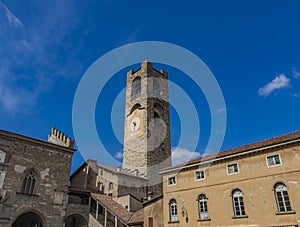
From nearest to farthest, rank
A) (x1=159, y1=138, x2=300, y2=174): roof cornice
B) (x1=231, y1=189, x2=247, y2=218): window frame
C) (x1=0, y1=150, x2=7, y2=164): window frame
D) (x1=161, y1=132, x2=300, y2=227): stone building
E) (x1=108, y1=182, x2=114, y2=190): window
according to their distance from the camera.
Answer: (x1=161, y1=132, x2=300, y2=227): stone building, (x1=159, y1=138, x2=300, y2=174): roof cornice, (x1=231, y1=189, x2=247, y2=218): window frame, (x1=0, y1=150, x2=7, y2=164): window frame, (x1=108, y1=182, x2=114, y2=190): window

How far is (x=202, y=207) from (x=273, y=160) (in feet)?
21.1

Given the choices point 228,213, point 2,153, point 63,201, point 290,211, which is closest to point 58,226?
point 63,201

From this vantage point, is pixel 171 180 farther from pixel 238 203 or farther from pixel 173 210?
pixel 238 203

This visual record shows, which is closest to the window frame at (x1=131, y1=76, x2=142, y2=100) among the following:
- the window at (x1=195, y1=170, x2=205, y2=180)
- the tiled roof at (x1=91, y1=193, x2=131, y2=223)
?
the tiled roof at (x1=91, y1=193, x2=131, y2=223)

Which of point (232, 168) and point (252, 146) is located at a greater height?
point (252, 146)

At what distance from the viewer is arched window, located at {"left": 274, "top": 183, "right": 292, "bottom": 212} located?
51.6 ft

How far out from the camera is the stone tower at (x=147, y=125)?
39469 millimetres

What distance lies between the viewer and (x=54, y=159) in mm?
25328

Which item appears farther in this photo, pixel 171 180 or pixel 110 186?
pixel 110 186

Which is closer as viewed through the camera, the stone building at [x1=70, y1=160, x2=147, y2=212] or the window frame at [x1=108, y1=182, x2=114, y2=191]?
the stone building at [x1=70, y1=160, x2=147, y2=212]

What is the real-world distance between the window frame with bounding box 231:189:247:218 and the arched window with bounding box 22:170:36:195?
17.4 m

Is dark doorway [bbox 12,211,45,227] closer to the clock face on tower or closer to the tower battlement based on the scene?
the tower battlement

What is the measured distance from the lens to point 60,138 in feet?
95.1

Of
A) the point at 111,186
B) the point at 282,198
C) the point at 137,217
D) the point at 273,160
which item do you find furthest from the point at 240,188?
the point at 111,186
